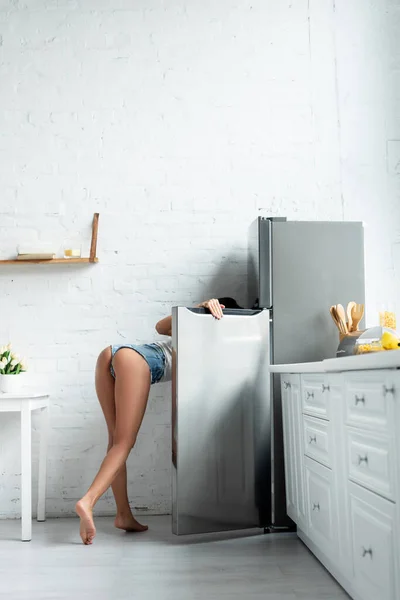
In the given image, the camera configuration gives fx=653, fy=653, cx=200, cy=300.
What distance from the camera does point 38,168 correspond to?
3.53 m

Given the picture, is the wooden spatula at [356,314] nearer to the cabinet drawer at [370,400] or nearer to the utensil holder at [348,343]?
the utensil holder at [348,343]

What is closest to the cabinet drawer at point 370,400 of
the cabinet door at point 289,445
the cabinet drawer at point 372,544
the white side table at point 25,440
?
the cabinet drawer at point 372,544

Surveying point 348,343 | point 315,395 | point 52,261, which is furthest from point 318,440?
point 52,261

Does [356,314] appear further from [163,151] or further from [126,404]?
[163,151]

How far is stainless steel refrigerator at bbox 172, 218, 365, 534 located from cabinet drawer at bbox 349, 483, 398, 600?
Answer: 1.04 meters

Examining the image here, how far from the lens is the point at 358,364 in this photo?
68.8 inches

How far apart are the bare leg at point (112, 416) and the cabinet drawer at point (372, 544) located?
138 centimetres

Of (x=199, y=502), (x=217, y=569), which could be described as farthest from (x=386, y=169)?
(x=217, y=569)

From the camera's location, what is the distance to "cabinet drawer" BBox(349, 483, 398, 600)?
61.3 inches

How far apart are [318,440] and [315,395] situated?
156mm

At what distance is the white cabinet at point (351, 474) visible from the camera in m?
1.55

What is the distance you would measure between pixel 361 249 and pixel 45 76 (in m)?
1.95

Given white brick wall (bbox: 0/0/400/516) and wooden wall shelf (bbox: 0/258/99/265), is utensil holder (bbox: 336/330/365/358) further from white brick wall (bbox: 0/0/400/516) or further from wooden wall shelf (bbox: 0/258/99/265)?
wooden wall shelf (bbox: 0/258/99/265)

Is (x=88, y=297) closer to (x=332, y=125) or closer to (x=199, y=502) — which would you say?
(x=199, y=502)
